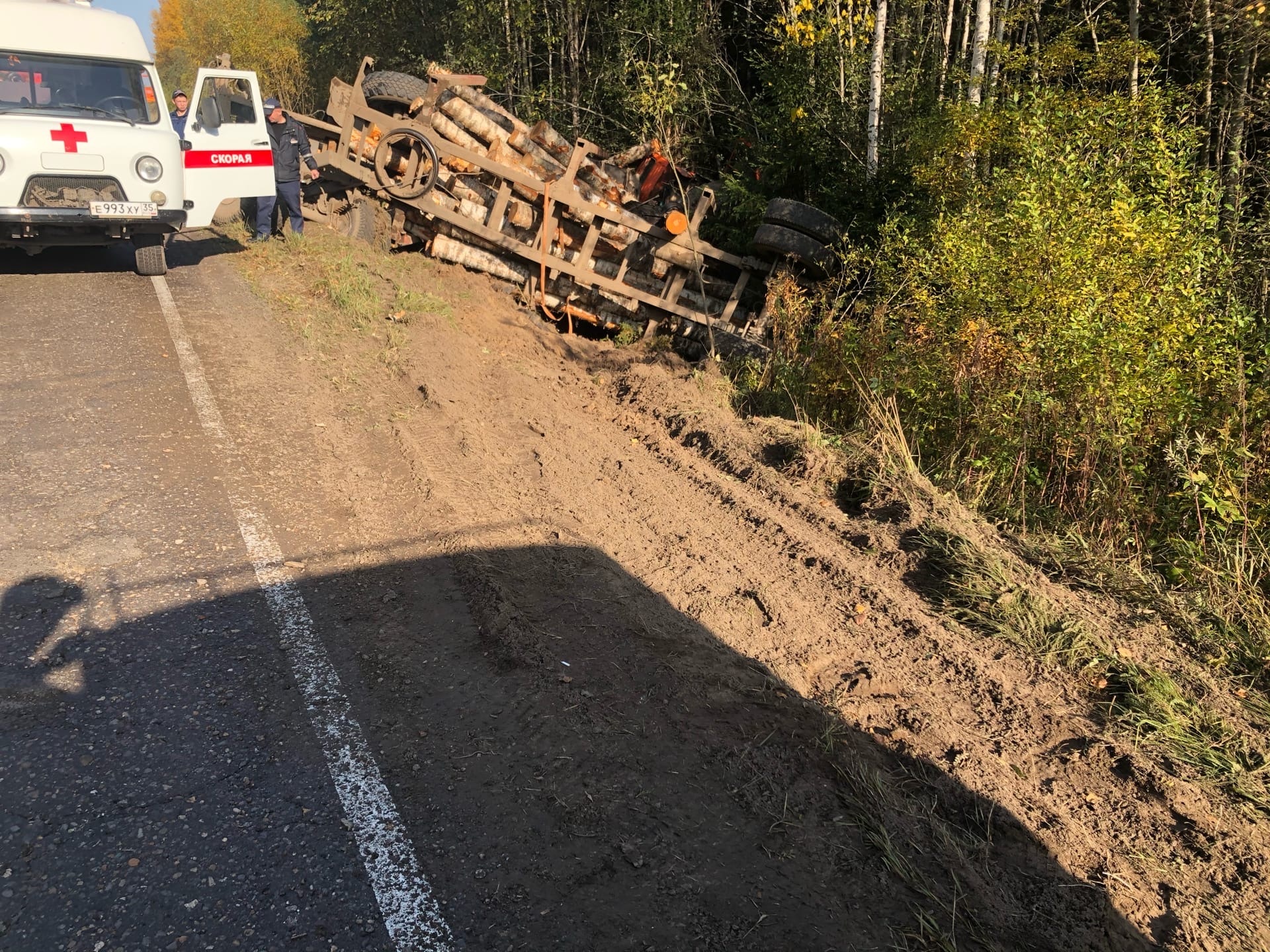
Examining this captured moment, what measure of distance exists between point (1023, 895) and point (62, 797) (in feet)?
11.1

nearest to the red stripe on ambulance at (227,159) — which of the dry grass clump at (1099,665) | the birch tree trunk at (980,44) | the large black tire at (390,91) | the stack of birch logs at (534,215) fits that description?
the stack of birch logs at (534,215)

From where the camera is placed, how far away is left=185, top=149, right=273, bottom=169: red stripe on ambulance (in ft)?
32.0

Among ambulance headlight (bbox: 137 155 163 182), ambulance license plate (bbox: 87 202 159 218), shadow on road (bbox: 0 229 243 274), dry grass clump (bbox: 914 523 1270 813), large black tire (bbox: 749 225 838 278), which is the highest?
ambulance headlight (bbox: 137 155 163 182)

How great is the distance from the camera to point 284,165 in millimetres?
10859

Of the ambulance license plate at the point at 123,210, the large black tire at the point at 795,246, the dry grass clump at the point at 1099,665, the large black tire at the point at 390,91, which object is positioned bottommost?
the dry grass clump at the point at 1099,665

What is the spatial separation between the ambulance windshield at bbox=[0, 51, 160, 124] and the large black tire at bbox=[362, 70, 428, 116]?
2.44m

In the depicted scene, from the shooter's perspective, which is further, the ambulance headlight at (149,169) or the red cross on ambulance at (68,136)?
the ambulance headlight at (149,169)

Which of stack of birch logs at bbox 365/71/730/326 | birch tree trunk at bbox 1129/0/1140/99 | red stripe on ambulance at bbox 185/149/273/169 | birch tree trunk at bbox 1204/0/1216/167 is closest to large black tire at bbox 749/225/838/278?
stack of birch logs at bbox 365/71/730/326

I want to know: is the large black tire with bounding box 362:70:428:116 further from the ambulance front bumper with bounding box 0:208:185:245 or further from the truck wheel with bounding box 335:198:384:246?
the ambulance front bumper with bounding box 0:208:185:245

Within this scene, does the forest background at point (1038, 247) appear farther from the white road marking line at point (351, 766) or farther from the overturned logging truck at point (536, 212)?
the white road marking line at point (351, 766)

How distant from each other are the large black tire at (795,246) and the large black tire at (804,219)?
0.07 meters

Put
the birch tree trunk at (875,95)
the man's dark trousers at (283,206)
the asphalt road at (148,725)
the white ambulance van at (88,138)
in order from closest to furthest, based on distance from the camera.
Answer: the asphalt road at (148,725)
the white ambulance van at (88,138)
the birch tree trunk at (875,95)
the man's dark trousers at (283,206)

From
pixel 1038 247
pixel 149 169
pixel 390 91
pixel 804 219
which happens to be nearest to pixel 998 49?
pixel 804 219

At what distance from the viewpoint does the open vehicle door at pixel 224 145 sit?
9.73 meters
